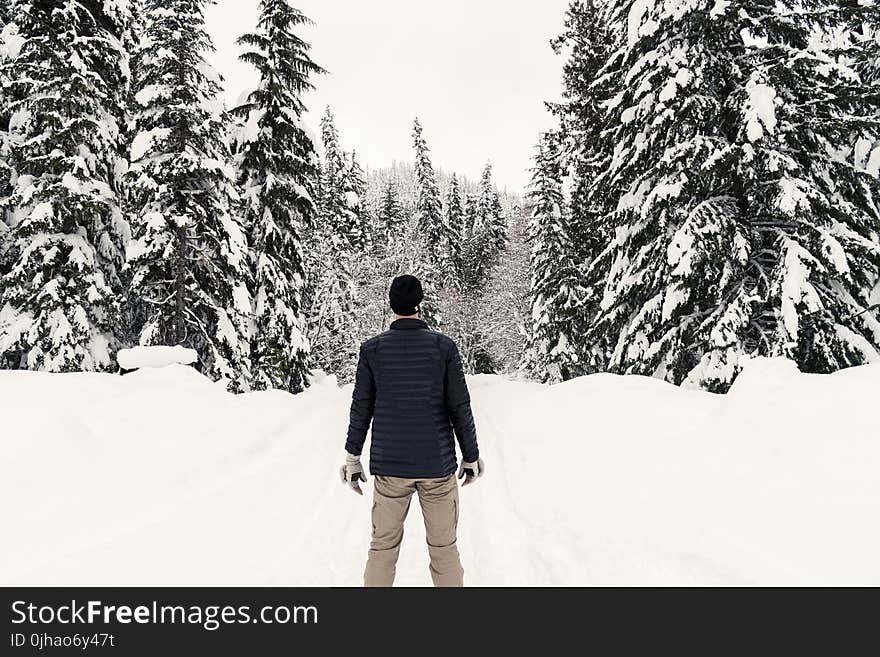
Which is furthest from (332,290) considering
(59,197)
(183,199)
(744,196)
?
(744,196)

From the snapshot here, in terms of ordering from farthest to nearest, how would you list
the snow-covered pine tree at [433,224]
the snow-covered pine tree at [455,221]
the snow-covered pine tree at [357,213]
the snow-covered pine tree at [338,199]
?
1. the snow-covered pine tree at [455,221]
2. the snow-covered pine tree at [433,224]
3. the snow-covered pine tree at [357,213]
4. the snow-covered pine tree at [338,199]

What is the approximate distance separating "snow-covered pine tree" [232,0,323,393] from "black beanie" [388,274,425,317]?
1377 cm

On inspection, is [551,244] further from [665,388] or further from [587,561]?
[587,561]

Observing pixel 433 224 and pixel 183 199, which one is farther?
pixel 433 224

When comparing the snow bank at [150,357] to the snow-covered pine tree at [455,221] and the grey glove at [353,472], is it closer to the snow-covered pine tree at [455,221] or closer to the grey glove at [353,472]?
the grey glove at [353,472]

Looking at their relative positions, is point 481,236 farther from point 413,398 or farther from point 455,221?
point 413,398

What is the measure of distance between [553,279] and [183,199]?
1713 cm

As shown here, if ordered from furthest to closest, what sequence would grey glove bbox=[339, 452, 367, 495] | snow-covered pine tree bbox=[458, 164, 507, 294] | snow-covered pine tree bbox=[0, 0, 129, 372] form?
snow-covered pine tree bbox=[458, 164, 507, 294] < snow-covered pine tree bbox=[0, 0, 129, 372] < grey glove bbox=[339, 452, 367, 495]

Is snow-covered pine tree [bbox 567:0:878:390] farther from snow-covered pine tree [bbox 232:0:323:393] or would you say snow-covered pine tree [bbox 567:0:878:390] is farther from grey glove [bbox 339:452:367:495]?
snow-covered pine tree [bbox 232:0:323:393]

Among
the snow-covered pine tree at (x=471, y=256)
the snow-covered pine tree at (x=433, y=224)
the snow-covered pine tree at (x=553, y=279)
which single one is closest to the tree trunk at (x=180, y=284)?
the snow-covered pine tree at (x=553, y=279)

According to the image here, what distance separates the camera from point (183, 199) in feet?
44.4

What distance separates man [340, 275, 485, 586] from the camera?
328 centimetres

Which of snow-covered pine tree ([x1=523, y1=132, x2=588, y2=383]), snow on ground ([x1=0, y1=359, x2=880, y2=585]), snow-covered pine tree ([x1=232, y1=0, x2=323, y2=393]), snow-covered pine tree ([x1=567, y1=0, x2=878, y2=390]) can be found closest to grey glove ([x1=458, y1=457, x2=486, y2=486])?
snow on ground ([x1=0, y1=359, x2=880, y2=585])

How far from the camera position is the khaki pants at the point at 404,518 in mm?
3336
